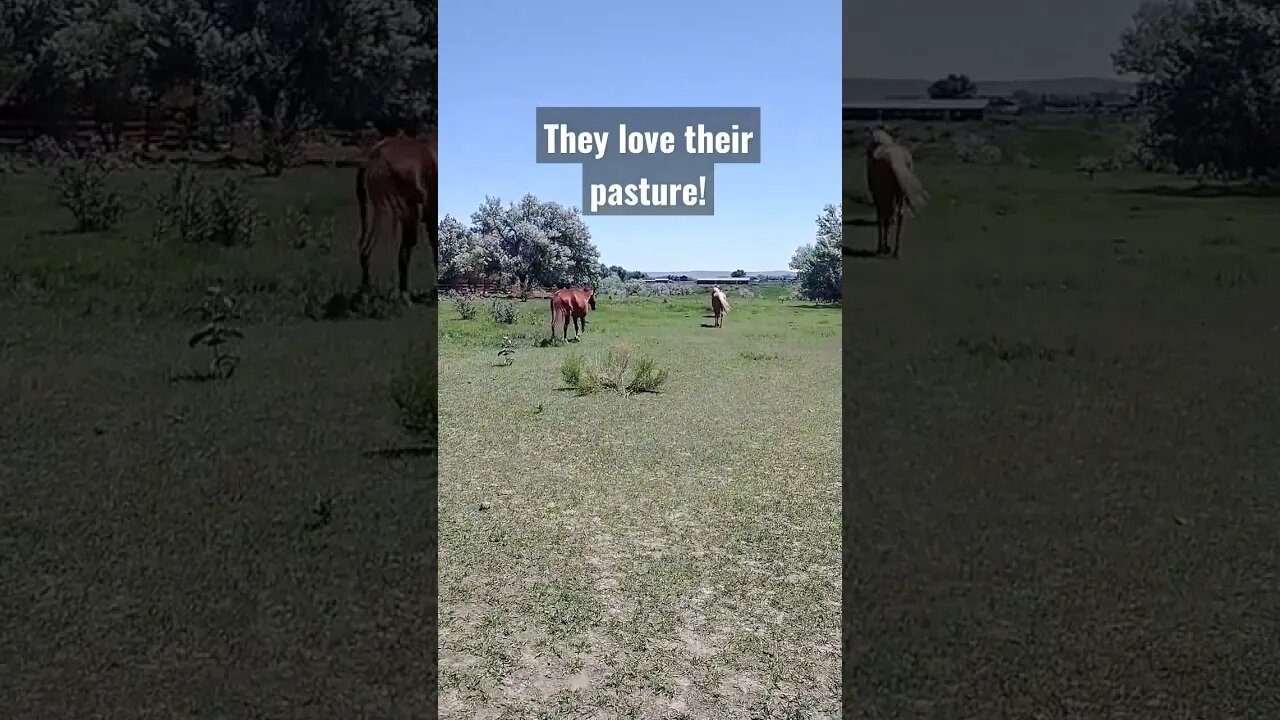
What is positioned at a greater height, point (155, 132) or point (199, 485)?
point (155, 132)

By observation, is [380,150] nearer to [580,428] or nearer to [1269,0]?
[580,428]

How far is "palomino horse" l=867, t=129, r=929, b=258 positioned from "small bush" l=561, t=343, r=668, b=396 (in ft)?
6.35

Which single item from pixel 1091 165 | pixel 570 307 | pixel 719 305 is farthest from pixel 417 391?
pixel 719 305

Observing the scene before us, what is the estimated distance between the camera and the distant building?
5.25 meters

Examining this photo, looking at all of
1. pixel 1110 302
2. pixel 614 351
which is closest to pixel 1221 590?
pixel 1110 302

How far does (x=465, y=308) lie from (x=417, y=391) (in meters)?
6.13

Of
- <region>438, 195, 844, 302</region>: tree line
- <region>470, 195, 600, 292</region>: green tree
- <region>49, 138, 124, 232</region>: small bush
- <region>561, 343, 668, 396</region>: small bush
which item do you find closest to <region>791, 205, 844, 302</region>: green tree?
<region>438, 195, 844, 302</region>: tree line

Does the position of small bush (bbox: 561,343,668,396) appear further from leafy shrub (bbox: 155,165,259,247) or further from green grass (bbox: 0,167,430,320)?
leafy shrub (bbox: 155,165,259,247)

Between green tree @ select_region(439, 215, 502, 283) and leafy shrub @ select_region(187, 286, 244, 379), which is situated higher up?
green tree @ select_region(439, 215, 502, 283)

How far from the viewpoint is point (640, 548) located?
10.9ft

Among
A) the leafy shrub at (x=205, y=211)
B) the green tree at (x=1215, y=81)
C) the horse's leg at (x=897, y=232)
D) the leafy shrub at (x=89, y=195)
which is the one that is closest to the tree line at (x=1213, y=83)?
the green tree at (x=1215, y=81)

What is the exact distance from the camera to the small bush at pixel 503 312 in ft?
31.8

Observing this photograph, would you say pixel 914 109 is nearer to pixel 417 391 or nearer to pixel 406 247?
pixel 406 247

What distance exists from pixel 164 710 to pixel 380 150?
11.4 feet
